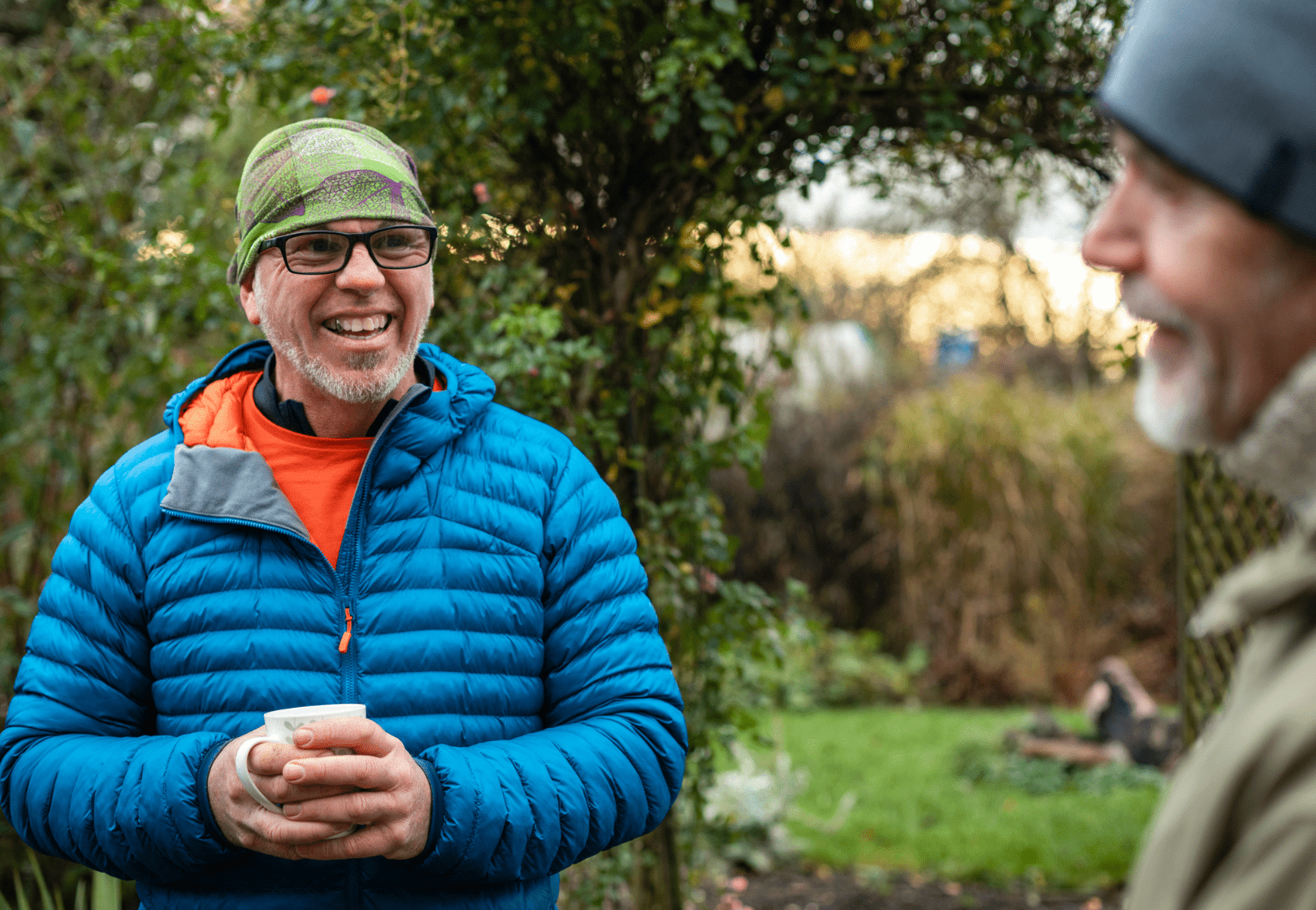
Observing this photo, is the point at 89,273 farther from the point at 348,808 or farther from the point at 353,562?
the point at 348,808

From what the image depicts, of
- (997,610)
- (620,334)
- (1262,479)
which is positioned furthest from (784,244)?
(997,610)

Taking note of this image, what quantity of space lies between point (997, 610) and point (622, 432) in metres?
5.61

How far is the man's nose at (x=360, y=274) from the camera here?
1.60 m

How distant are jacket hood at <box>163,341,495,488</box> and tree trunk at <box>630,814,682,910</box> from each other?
1.44 meters

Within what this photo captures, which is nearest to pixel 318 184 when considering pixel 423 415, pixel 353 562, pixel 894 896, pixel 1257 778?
pixel 423 415

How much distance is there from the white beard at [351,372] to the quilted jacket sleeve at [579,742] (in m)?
0.31

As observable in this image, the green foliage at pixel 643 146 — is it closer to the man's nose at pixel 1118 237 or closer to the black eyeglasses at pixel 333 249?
the black eyeglasses at pixel 333 249

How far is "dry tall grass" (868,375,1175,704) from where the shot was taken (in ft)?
24.3

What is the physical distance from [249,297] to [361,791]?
0.86 m

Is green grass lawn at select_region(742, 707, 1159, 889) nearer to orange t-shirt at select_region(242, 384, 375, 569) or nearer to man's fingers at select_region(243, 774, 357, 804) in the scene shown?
orange t-shirt at select_region(242, 384, 375, 569)

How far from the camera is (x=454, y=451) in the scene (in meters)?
1.64

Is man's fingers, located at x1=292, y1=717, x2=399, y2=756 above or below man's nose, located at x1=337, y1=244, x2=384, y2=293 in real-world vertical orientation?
below

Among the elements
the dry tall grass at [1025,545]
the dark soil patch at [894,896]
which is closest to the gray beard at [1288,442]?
the dark soil patch at [894,896]

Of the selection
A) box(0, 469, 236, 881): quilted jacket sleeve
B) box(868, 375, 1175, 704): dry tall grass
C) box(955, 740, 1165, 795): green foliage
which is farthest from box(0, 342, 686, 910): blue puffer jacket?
box(868, 375, 1175, 704): dry tall grass
